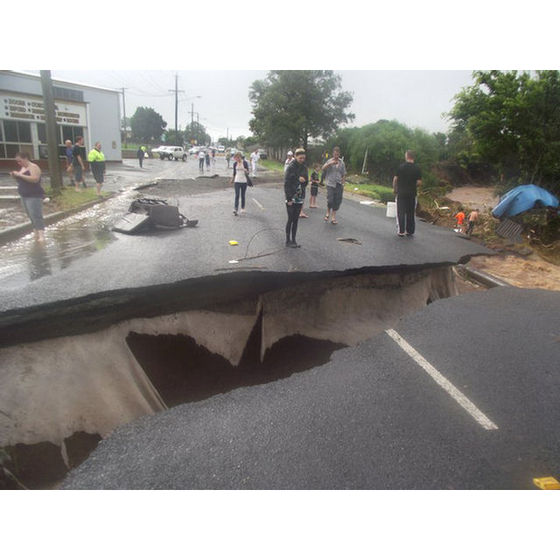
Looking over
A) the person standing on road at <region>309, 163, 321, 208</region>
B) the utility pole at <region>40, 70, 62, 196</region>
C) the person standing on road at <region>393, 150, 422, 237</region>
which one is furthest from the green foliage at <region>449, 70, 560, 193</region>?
the utility pole at <region>40, 70, 62, 196</region>

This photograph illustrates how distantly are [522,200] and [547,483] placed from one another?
734 centimetres

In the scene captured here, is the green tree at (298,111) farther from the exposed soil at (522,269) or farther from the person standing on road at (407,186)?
the exposed soil at (522,269)

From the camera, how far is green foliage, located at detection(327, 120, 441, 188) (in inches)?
250

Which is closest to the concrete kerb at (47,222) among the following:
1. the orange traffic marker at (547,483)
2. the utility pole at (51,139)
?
the utility pole at (51,139)

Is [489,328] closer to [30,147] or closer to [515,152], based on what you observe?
[515,152]

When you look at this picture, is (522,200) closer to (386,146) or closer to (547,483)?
(386,146)

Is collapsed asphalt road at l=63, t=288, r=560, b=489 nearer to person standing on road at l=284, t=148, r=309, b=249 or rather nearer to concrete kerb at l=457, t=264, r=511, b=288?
concrete kerb at l=457, t=264, r=511, b=288

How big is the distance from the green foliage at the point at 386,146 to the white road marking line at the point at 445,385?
3971 millimetres

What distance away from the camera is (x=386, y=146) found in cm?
661

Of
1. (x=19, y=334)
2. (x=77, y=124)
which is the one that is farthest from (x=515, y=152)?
(x=77, y=124)

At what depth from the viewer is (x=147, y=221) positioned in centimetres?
719

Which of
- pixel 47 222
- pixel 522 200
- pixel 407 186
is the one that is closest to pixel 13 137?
pixel 47 222

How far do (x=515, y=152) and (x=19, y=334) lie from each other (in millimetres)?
8833

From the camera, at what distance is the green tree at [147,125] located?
180 ft
